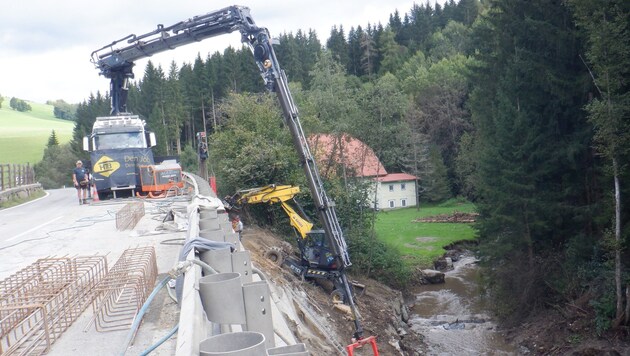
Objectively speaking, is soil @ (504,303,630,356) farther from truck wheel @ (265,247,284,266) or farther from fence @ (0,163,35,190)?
fence @ (0,163,35,190)

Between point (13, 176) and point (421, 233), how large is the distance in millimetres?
28030

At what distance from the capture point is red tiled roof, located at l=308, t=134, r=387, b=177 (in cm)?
2979

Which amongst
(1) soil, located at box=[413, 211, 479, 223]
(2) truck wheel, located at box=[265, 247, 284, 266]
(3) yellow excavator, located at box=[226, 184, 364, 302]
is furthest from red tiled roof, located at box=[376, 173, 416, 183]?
(2) truck wheel, located at box=[265, 247, 284, 266]

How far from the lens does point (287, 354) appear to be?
3.96 metres

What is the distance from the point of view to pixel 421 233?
41.8m

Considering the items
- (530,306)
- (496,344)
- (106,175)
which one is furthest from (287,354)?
(106,175)

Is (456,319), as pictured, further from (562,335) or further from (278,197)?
(278,197)

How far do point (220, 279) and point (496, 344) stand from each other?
19029 millimetres

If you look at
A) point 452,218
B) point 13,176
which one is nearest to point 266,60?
point 13,176

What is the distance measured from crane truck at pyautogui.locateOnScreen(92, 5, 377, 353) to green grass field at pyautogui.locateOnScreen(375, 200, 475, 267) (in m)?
11.9

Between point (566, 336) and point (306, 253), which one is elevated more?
point (306, 253)

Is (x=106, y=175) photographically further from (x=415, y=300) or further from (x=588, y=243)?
(x=588, y=243)

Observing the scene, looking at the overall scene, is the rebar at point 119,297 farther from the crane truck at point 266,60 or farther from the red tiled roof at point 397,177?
the red tiled roof at point 397,177

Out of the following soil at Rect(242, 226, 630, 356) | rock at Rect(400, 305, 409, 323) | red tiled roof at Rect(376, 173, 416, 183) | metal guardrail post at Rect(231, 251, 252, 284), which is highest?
metal guardrail post at Rect(231, 251, 252, 284)
